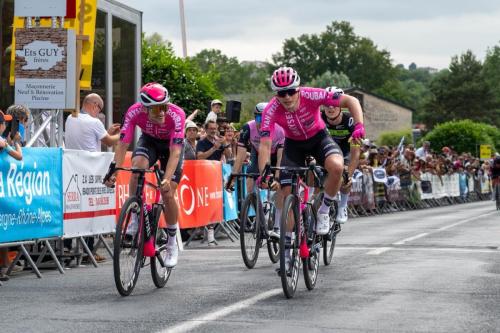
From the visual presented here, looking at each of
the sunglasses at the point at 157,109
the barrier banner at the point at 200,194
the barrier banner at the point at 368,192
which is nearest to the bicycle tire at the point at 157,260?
the sunglasses at the point at 157,109

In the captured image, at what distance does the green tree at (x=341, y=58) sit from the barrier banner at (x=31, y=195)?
12421 cm

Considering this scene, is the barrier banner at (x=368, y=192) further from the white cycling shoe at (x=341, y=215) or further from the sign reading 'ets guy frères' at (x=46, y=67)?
the sign reading 'ets guy frères' at (x=46, y=67)

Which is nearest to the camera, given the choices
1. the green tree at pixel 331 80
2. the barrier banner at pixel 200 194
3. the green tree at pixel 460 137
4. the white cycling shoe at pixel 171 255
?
the white cycling shoe at pixel 171 255

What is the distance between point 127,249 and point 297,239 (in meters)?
1.53

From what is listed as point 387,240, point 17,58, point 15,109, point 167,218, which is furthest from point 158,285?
point 387,240

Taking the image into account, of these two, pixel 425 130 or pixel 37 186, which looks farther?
pixel 425 130

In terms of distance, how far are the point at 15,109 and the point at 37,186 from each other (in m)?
1.42

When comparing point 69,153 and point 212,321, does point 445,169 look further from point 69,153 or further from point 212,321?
point 212,321

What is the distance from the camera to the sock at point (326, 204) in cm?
1102

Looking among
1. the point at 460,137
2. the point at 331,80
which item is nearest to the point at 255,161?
the point at 460,137

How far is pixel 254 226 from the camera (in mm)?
12289

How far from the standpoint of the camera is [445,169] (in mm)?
43688

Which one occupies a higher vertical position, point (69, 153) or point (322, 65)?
point (322, 65)

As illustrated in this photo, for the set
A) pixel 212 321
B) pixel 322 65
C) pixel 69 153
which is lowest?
pixel 212 321
